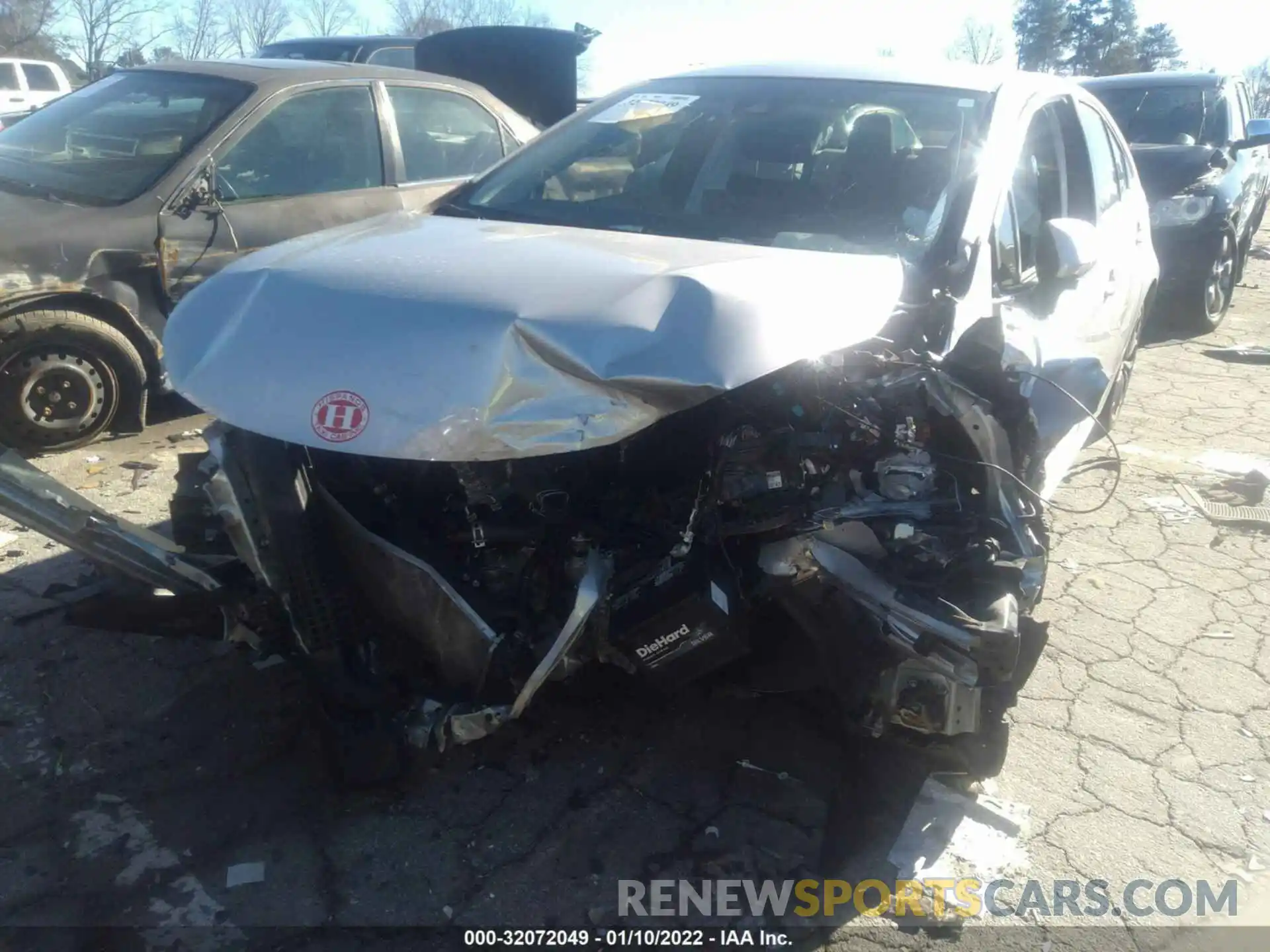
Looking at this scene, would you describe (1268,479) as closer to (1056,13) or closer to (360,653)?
(360,653)

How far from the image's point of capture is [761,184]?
3.46 m

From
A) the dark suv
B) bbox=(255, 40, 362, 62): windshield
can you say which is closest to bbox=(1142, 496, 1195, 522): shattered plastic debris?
the dark suv

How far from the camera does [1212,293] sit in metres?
8.51

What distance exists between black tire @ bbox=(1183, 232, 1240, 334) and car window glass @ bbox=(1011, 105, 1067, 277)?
512 centimetres

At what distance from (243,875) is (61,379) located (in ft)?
10.3

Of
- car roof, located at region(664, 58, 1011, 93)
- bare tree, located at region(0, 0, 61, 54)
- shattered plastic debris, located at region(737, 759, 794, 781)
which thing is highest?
bare tree, located at region(0, 0, 61, 54)

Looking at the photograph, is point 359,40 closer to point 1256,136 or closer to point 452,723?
point 1256,136

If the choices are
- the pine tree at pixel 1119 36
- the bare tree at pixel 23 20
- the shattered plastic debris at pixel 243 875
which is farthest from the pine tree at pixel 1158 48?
the shattered plastic debris at pixel 243 875

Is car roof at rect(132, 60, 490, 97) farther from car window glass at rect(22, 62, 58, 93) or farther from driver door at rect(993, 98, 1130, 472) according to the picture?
car window glass at rect(22, 62, 58, 93)

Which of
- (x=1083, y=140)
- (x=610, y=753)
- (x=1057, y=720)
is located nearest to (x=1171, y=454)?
(x=1083, y=140)

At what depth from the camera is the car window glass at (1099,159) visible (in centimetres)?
427

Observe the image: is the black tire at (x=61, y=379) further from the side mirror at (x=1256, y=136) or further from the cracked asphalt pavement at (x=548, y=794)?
the side mirror at (x=1256, y=136)

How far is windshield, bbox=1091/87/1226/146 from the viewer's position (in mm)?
8914

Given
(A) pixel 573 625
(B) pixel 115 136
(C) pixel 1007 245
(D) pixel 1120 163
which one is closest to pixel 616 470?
(A) pixel 573 625
